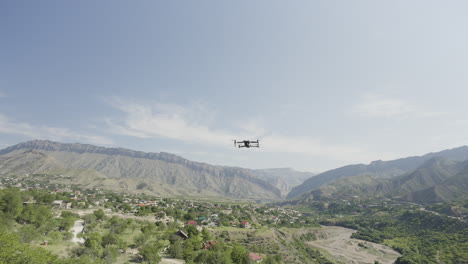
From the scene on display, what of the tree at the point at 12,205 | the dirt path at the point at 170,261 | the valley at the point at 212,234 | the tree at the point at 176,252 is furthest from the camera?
the tree at the point at 12,205

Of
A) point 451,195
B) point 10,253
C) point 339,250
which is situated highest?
point 10,253

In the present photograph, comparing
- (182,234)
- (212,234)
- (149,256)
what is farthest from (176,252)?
(212,234)

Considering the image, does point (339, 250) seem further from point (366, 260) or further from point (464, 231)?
point (464, 231)

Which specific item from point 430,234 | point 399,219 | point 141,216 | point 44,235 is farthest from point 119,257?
point 399,219

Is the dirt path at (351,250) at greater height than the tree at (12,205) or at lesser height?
lesser

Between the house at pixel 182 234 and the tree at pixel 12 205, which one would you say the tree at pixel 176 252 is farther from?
the tree at pixel 12 205

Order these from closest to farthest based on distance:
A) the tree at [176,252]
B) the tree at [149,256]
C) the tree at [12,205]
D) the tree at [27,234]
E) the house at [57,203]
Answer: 1. the tree at [149,256]
2. the tree at [27,234]
3. the tree at [176,252]
4. the tree at [12,205]
5. the house at [57,203]

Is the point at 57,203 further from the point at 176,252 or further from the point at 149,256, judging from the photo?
the point at 149,256

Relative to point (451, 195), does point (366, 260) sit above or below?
below

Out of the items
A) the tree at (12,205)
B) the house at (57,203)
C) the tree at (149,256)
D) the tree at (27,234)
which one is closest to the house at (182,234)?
the tree at (149,256)
